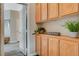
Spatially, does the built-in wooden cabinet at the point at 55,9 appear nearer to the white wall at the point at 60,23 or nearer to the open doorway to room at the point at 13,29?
the white wall at the point at 60,23

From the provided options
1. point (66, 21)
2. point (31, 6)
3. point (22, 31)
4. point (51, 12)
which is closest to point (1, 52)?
point (22, 31)

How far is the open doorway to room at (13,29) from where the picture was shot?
3.56 ft

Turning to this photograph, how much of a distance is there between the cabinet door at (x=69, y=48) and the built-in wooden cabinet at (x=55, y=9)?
0.28m

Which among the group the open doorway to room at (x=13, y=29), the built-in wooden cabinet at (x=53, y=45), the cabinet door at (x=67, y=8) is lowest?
the built-in wooden cabinet at (x=53, y=45)

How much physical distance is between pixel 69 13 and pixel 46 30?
0.51 metres

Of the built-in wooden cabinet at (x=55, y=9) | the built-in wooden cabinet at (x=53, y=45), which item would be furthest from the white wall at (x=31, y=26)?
the built-in wooden cabinet at (x=53, y=45)

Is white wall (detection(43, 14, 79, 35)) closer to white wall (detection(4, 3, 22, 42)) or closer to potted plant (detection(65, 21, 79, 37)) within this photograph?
potted plant (detection(65, 21, 79, 37))

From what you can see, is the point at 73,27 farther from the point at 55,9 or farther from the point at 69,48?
the point at 55,9

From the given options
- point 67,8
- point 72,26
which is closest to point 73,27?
point 72,26

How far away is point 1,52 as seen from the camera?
103cm

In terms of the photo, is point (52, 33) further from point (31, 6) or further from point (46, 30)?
point (31, 6)

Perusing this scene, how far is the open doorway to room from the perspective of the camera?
1.08 meters

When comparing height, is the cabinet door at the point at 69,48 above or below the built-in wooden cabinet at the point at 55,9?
below

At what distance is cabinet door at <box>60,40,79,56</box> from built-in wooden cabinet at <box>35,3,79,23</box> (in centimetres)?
28
